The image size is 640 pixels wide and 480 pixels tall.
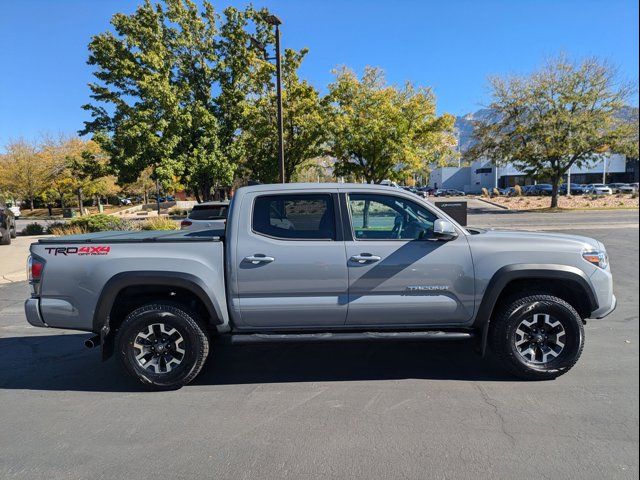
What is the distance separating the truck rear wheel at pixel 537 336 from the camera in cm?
407

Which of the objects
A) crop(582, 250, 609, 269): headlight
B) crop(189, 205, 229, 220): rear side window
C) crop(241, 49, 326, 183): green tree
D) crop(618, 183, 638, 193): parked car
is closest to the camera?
crop(582, 250, 609, 269): headlight

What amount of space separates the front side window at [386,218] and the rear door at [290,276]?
259 millimetres

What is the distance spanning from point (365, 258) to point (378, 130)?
20.8 meters

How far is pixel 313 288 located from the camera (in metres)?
4.02

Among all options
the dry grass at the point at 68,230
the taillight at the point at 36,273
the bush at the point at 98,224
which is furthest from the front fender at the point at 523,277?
the dry grass at the point at 68,230

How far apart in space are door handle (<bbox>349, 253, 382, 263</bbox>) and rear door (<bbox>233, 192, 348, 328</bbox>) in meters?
0.10

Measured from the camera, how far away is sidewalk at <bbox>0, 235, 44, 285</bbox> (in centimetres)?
1035

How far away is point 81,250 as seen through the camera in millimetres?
4027

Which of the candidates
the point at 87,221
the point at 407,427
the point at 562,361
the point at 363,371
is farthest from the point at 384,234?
the point at 87,221

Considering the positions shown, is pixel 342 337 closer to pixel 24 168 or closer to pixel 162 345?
pixel 162 345

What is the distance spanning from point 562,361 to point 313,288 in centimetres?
242

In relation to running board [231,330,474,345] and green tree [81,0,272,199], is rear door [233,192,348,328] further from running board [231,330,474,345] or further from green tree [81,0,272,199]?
green tree [81,0,272,199]

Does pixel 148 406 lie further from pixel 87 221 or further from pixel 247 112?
pixel 247 112

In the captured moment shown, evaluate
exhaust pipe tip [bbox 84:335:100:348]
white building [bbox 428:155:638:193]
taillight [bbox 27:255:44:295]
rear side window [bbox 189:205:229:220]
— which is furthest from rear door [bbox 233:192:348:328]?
white building [bbox 428:155:638:193]
